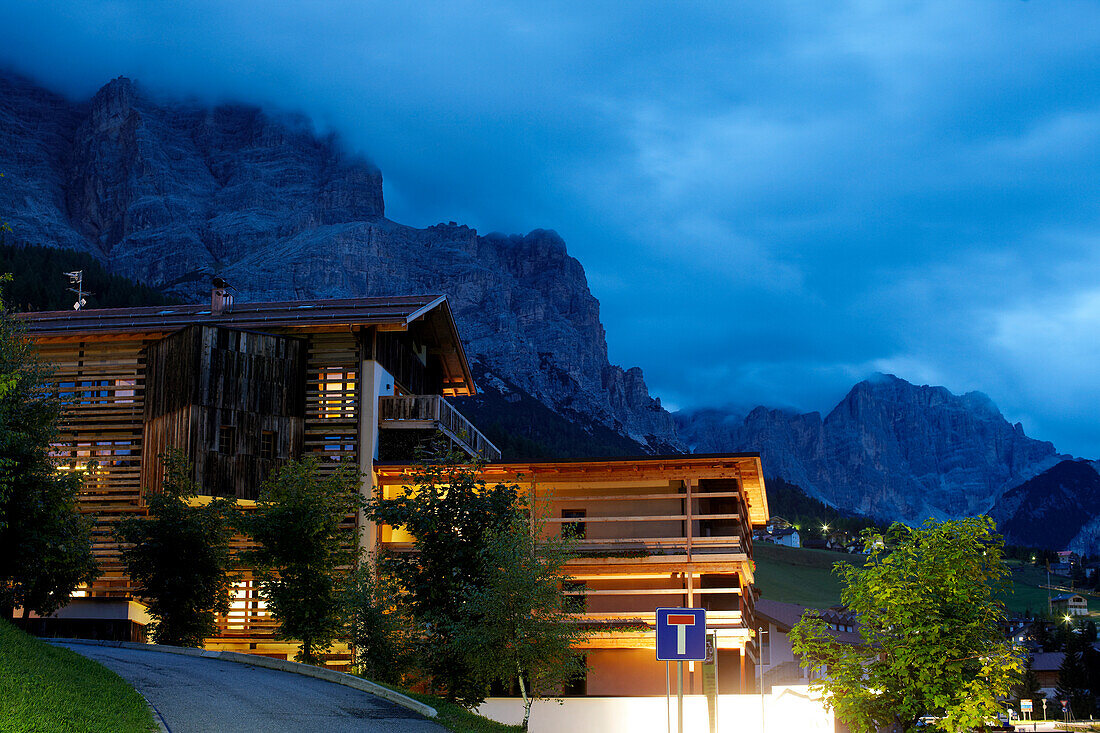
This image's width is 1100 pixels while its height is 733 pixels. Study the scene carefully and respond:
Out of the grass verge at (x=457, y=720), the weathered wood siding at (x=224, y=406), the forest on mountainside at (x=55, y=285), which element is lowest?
the grass verge at (x=457, y=720)

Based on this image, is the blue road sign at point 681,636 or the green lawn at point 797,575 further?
the green lawn at point 797,575

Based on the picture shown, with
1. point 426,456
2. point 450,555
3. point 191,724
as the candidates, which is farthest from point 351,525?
A: point 191,724

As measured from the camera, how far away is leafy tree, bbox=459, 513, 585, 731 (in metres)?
23.3

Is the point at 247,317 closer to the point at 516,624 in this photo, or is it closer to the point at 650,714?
the point at 650,714

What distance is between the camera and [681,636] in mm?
15078

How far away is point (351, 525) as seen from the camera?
38531mm

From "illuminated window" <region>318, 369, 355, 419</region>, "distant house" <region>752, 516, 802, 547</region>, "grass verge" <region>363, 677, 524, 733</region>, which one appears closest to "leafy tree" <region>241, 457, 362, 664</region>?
"illuminated window" <region>318, 369, 355, 419</region>

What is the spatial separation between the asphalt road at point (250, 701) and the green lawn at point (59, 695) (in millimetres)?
663

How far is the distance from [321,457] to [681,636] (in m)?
27.2

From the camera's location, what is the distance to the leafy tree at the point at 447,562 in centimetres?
2498

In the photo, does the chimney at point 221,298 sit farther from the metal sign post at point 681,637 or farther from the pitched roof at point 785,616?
the pitched roof at point 785,616

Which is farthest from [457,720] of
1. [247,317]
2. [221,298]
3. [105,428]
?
[221,298]

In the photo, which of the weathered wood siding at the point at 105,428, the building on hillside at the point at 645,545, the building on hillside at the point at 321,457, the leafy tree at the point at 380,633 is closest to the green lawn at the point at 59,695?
the leafy tree at the point at 380,633

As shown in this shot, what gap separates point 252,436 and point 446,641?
56.4 feet
